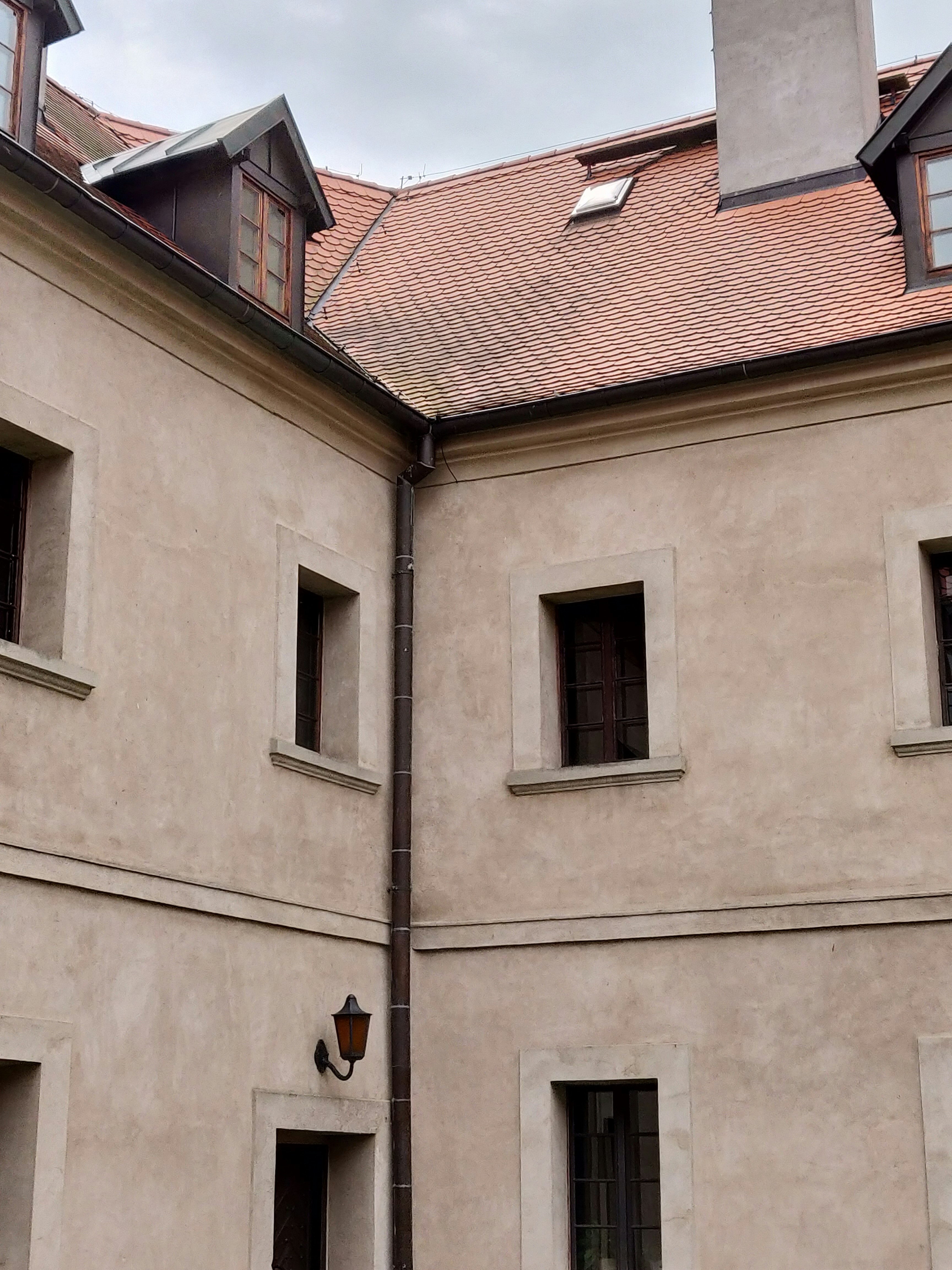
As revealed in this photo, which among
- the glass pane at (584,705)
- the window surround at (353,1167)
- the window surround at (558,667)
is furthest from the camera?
the glass pane at (584,705)

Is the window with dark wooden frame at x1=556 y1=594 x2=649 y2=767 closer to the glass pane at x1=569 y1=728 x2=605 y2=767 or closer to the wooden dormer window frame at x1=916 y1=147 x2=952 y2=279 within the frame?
the glass pane at x1=569 y1=728 x2=605 y2=767

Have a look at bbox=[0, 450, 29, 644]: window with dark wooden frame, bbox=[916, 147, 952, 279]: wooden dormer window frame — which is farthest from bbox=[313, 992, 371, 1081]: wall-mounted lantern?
bbox=[916, 147, 952, 279]: wooden dormer window frame

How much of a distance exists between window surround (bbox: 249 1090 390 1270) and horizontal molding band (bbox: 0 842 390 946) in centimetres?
103

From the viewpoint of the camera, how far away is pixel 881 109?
1577 centimetres

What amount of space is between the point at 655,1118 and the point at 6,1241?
422 centimetres

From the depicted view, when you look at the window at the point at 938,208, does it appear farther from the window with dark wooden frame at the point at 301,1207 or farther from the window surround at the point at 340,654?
the window with dark wooden frame at the point at 301,1207

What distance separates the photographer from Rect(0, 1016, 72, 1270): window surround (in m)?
8.53

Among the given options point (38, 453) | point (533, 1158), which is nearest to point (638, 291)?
point (38, 453)

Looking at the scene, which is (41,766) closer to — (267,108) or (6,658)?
(6,658)

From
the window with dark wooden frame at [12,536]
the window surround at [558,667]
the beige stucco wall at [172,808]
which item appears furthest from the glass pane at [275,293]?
the window with dark wooden frame at [12,536]

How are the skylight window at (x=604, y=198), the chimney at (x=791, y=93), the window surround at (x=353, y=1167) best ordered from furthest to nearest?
the skylight window at (x=604, y=198)
the chimney at (x=791, y=93)
the window surround at (x=353, y=1167)

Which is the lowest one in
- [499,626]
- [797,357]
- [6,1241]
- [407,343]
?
[6,1241]

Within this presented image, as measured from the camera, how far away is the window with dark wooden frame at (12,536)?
951cm

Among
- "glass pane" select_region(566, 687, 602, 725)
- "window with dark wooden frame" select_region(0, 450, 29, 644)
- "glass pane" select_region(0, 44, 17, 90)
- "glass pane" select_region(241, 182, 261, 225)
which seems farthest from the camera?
"glass pane" select_region(566, 687, 602, 725)
